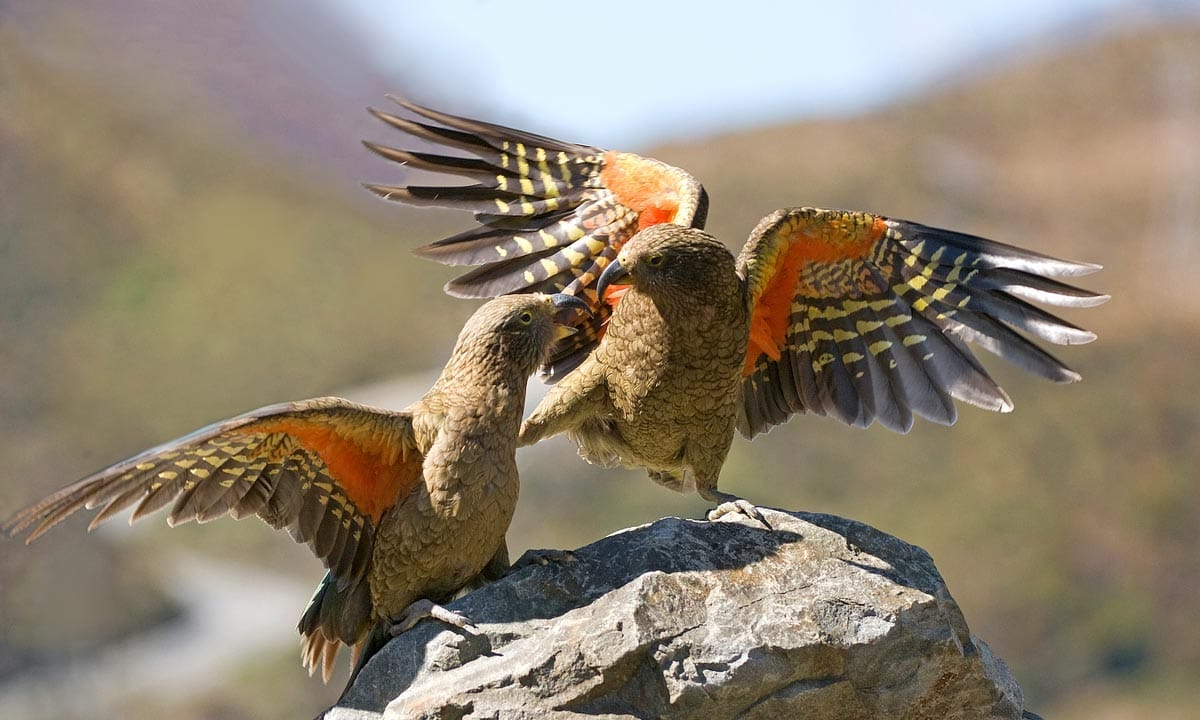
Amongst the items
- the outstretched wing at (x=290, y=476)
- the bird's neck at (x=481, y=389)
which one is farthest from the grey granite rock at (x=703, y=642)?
the bird's neck at (x=481, y=389)

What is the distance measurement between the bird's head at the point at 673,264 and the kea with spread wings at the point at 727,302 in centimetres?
→ 19

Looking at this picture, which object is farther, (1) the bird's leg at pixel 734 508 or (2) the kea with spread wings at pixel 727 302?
(2) the kea with spread wings at pixel 727 302

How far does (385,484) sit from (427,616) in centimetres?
75

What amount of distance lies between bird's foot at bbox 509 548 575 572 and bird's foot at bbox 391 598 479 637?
1.50ft

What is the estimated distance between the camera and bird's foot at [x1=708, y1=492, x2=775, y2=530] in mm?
7356

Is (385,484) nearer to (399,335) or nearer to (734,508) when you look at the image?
(734,508)

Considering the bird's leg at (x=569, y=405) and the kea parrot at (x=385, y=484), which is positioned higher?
the bird's leg at (x=569, y=405)

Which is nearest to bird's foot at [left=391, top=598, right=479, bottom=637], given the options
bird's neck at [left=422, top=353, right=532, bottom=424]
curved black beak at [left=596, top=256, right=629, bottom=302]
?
bird's neck at [left=422, top=353, right=532, bottom=424]

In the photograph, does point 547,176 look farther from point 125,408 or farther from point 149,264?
point 149,264

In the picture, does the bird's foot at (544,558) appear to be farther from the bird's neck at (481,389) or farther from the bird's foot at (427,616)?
the bird's neck at (481,389)

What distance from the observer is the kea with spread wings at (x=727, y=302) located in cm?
795

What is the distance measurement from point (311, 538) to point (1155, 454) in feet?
69.1

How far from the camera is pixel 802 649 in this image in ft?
21.3

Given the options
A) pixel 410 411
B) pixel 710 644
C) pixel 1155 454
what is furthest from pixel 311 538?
pixel 1155 454
